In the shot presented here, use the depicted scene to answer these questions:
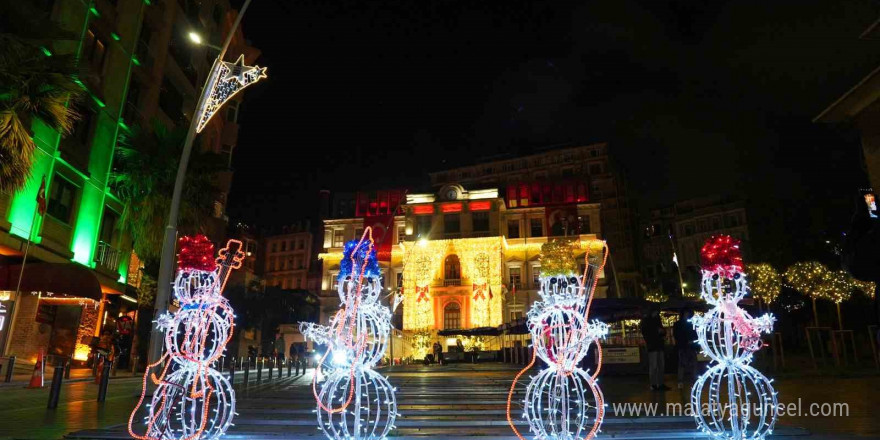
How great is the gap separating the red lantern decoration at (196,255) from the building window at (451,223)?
43.3 meters

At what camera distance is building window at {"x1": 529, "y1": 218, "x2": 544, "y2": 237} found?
169ft

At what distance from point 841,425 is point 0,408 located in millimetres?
13380

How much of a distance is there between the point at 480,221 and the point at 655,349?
3710 cm

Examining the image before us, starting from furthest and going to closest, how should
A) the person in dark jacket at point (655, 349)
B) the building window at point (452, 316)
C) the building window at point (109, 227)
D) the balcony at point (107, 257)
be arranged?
1. the building window at point (452, 316)
2. the building window at point (109, 227)
3. the balcony at point (107, 257)
4. the person in dark jacket at point (655, 349)

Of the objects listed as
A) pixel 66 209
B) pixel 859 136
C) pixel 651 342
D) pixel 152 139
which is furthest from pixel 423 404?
pixel 66 209

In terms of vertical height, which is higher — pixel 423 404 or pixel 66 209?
pixel 66 209

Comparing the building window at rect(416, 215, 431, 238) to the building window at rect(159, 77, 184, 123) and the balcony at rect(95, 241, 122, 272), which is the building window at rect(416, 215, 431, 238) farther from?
the balcony at rect(95, 241, 122, 272)

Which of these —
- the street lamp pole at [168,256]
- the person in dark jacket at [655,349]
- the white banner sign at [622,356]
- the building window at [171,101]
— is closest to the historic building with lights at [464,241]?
the building window at [171,101]

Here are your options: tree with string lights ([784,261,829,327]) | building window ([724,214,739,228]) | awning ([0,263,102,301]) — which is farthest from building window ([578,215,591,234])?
awning ([0,263,102,301])

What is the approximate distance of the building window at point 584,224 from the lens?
5092cm

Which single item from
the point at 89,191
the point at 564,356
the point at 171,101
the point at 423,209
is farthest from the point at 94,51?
the point at 423,209

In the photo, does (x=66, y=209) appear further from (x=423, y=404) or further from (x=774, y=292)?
(x=774, y=292)

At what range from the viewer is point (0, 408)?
9008mm

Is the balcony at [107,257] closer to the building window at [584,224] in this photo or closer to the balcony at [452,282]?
the balcony at [452,282]
